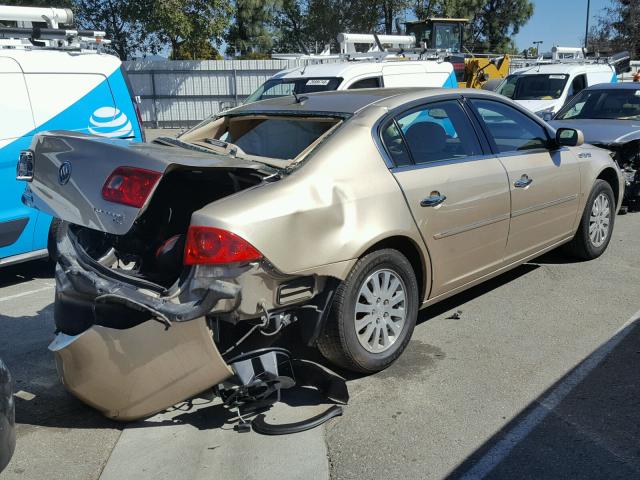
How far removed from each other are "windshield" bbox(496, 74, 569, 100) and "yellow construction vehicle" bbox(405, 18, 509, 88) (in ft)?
6.03

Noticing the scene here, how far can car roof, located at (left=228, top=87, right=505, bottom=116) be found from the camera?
4.27 metres

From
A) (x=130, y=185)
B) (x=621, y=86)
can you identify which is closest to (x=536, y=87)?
(x=621, y=86)

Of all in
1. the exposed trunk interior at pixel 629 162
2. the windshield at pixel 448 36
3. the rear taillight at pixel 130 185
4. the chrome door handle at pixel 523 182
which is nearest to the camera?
the rear taillight at pixel 130 185

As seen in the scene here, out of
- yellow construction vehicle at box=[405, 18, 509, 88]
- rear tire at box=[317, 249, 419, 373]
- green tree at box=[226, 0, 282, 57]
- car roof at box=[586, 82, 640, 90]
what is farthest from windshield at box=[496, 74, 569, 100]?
green tree at box=[226, 0, 282, 57]

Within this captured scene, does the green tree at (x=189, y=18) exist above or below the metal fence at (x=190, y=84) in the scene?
above

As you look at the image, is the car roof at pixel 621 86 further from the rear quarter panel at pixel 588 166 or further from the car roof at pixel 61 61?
the car roof at pixel 61 61

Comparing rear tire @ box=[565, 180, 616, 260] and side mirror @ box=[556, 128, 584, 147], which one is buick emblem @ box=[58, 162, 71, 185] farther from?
rear tire @ box=[565, 180, 616, 260]

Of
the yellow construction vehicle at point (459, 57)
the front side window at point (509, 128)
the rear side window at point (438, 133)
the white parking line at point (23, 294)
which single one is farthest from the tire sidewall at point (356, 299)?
the yellow construction vehicle at point (459, 57)

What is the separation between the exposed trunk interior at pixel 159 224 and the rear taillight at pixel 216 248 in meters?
0.52

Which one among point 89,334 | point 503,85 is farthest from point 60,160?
point 503,85

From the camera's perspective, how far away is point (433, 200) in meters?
4.18

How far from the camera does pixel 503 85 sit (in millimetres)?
15117

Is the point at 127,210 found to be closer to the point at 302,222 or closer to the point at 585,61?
the point at 302,222

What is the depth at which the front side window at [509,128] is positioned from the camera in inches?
195
